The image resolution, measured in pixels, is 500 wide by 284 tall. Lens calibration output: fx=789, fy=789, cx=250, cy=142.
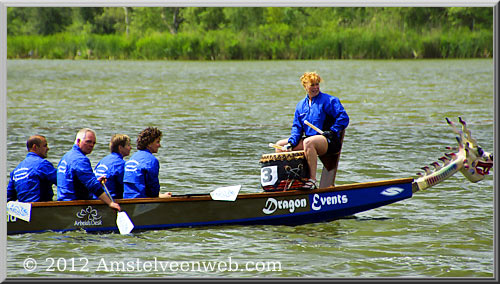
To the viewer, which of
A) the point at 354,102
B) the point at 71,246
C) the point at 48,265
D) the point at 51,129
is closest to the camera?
the point at 48,265

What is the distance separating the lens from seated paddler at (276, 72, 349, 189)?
29.7ft

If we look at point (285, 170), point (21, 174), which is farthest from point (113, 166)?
point (285, 170)

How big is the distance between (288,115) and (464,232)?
12188mm

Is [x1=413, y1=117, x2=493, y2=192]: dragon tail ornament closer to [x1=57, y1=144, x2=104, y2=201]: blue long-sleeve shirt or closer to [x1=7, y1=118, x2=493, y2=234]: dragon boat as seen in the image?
[x1=7, y1=118, x2=493, y2=234]: dragon boat

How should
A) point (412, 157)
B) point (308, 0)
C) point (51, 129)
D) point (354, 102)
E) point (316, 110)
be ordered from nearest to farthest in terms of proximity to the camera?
point (308, 0), point (316, 110), point (412, 157), point (51, 129), point (354, 102)

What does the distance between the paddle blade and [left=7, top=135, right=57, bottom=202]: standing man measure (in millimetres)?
882

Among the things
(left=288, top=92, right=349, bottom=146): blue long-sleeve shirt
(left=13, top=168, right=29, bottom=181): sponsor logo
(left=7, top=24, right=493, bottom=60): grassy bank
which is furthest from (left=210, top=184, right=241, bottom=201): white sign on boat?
(left=7, top=24, right=493, bottom=60): grassy bank

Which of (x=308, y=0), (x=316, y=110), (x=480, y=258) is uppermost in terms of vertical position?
(x=308, y=0)

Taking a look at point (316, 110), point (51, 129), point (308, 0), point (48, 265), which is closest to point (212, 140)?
point (51, 129)

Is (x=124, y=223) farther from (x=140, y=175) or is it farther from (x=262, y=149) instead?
(x=262, y=149)

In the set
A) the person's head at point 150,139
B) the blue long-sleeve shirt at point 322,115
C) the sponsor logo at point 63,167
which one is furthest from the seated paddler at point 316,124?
the sponsor logo at point 63,167

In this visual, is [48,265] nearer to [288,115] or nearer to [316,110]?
[316,110]

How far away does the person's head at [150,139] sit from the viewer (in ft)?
29.1

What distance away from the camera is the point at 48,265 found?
7895mm
